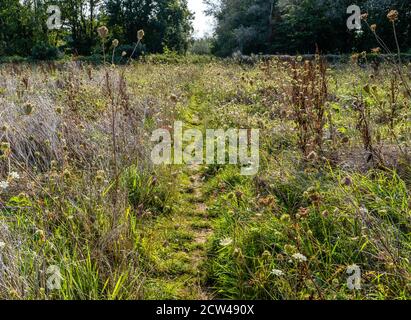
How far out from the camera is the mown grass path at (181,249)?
7.64ft

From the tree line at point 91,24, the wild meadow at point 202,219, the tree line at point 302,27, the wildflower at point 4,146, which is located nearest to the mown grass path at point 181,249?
the wild meadow at point 202,219

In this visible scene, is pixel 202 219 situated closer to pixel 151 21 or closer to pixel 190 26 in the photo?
pixel 151 21

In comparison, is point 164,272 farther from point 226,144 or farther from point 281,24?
point 281,24

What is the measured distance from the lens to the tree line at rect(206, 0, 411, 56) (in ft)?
73.5

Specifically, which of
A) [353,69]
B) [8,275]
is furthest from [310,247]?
[353,69]

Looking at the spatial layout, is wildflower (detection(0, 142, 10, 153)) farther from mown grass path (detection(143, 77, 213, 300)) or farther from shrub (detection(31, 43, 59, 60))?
shrub (detection(31, 43, 59, 60))

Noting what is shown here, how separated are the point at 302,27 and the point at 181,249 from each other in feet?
87.8

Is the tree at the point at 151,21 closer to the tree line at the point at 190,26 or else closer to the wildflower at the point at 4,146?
the tree line at the point at 190,26

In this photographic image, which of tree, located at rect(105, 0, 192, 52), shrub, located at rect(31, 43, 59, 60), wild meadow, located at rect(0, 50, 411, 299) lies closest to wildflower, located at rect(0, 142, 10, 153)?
wild meadow, located at rect(0, 50, 411, 299)

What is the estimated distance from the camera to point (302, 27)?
26.0m

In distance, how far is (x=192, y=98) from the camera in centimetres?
955

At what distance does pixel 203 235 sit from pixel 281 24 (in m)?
A: 28.2
